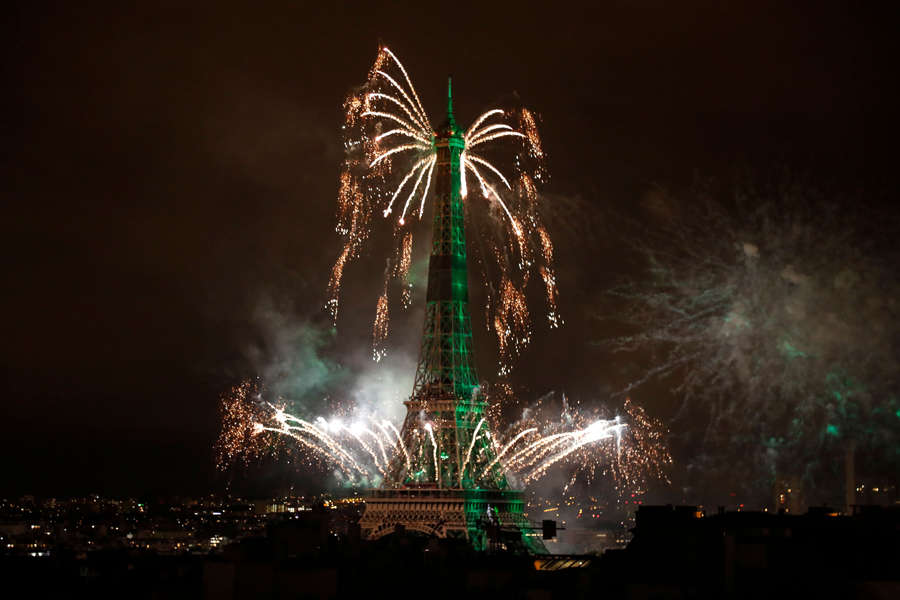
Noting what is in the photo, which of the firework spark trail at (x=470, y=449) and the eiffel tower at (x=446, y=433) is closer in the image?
the eiffel tower at (x=446, y=433)

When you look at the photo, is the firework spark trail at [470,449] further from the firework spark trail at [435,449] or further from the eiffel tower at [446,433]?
the firework spark trail at [435,449]

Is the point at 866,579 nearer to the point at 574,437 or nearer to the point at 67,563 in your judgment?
the point at 574,437

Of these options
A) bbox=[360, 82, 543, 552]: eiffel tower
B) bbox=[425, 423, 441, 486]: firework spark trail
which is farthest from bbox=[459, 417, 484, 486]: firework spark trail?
bbox=[425, 423, 441, 486]: firework spark trail

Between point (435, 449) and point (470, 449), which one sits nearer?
point (470, 449)

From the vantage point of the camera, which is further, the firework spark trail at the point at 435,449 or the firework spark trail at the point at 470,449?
the firework spark trail at the point at 470,449

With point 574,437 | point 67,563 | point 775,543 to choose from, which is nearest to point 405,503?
point 574,437

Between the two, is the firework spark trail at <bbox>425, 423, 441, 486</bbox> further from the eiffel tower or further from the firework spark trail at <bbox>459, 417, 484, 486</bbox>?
the firework spark trail at <bbox>459, 417, 484, 486</bbox>

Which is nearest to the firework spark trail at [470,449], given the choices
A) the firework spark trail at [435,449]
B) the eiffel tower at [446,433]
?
the eiffel tower at [446,433]

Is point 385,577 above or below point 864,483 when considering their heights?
below
